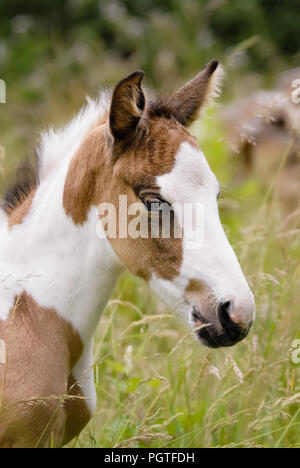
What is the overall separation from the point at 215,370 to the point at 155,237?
2.36 ft

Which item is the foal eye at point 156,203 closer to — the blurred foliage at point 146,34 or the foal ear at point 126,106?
the foal ear at point 126,106

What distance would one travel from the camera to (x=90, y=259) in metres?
2.54

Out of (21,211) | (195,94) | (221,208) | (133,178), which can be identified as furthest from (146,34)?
(133,178)

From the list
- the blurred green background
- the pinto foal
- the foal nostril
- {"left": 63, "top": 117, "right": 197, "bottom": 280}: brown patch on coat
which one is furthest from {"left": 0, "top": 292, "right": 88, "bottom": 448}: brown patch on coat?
the foal nostril

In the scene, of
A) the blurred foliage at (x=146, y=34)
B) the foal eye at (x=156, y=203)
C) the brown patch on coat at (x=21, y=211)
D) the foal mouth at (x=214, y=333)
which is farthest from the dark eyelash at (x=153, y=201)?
the blurred foliage at (x=146, y=34)

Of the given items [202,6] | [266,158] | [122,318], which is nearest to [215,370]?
[122,318]

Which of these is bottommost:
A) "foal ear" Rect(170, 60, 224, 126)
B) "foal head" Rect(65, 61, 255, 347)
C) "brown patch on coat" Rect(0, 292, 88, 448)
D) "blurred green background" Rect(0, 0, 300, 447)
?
"blurred green background" Rect(0, 0, 300, 447)

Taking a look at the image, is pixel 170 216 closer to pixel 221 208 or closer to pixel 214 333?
pixel 214 333

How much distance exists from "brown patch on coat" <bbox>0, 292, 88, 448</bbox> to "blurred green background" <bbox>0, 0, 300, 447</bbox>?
219 mm

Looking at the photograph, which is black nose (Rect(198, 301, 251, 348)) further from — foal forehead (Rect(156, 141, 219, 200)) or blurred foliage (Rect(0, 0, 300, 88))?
blurred foliage (Rect(0, 0, 300, 88))

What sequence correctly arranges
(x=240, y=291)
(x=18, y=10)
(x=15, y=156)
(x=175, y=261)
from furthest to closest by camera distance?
(x=18, y=10) → (x=15, y=156) → (x=175, y=261) → (x=240, y=291)

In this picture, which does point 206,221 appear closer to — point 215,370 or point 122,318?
point 215,370

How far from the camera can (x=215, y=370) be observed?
9.06ft

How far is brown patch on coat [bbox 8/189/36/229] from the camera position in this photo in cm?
265
